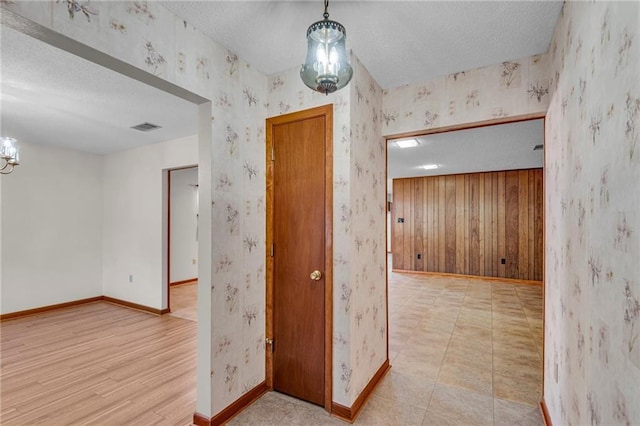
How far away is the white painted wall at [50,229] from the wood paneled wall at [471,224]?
6.59 meters

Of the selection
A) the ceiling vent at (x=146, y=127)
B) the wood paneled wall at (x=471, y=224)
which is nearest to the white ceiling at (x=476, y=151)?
the wood paneled wall at (x=471, y=224)

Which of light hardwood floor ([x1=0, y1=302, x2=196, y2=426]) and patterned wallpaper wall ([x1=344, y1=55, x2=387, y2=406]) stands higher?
patterned wallpaper wall ([x1=344, y1=55, x2=387, y2=406])

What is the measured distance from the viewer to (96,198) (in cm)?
518

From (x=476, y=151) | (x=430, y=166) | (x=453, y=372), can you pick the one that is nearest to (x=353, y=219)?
(x=453, y=372)

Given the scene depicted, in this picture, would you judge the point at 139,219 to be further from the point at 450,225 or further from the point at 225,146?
the point at 450,225

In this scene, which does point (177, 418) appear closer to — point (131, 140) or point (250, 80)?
point (250, 80)

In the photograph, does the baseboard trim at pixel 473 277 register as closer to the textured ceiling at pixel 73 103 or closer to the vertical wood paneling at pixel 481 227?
the vertical wood paneling at pixel 481 227

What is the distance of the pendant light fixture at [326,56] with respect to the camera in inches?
50.3

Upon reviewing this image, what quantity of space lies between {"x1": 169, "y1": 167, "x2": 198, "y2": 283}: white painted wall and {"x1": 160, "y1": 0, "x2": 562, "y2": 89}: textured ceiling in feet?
16.1

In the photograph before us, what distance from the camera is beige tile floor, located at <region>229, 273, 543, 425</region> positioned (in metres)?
2.06

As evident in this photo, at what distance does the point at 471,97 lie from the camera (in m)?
2.29

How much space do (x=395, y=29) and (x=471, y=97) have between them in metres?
0.87

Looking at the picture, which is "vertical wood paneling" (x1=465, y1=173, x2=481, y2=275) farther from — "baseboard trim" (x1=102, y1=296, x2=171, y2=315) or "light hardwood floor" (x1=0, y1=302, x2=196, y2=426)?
"baseboard trim" (x1=102, y1=296, x2=171, y2=315)

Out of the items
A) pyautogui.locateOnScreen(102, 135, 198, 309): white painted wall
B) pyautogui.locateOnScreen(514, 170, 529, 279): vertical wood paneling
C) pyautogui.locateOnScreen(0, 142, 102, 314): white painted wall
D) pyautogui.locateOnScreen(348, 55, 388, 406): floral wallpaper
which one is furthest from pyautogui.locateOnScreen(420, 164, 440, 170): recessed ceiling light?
pyautogui.locateOnScreen(0, 142, 102, 314): white painted wall
